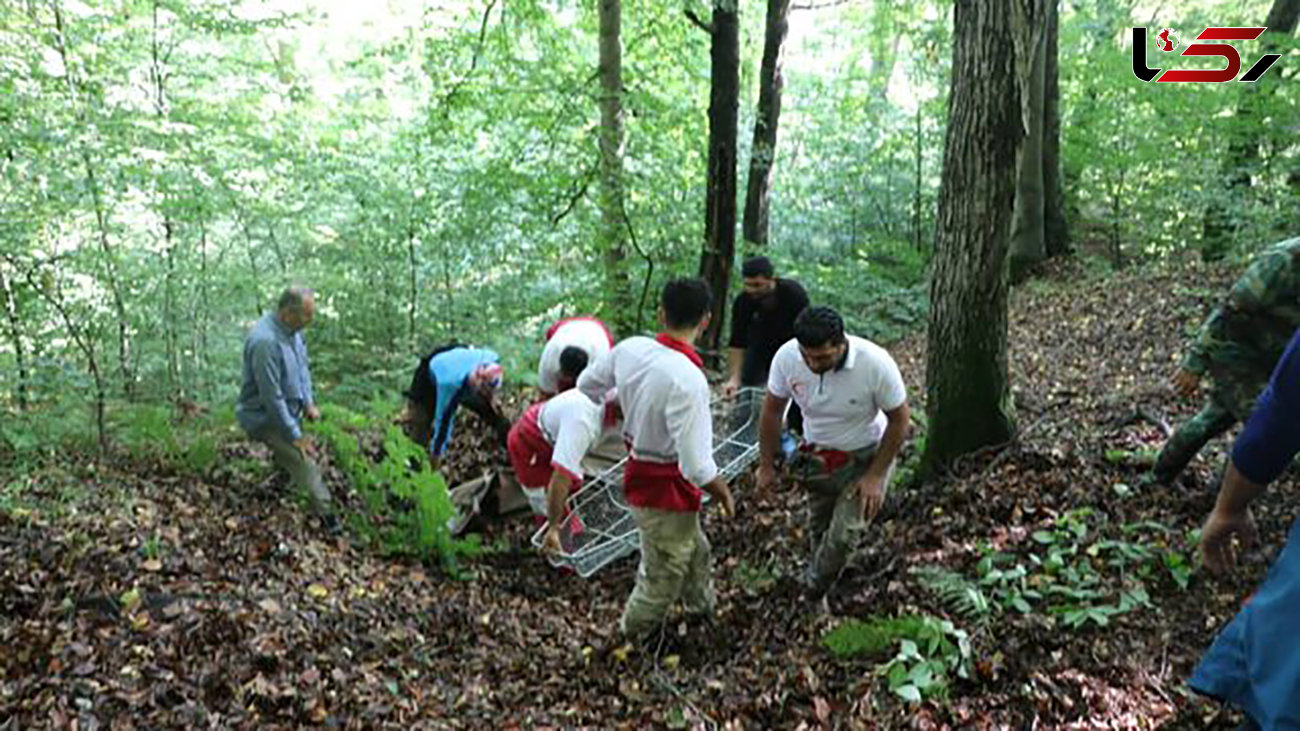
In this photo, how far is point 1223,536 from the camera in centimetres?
252

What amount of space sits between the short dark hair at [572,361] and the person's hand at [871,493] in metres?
2.68

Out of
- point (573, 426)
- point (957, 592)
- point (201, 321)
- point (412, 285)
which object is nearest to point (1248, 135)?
point (957, 592)

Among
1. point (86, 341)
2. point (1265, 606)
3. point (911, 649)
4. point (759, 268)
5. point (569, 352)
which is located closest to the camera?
point (1265, 606)

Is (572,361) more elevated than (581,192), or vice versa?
(581,192)

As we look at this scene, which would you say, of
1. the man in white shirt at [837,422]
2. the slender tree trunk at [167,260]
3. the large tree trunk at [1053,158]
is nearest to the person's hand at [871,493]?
the man in white shirt at [837,422]

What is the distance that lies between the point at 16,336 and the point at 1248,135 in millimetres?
15604

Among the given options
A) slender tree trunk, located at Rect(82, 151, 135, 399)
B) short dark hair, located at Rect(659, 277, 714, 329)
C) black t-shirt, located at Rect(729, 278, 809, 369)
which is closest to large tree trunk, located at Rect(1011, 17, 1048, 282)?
black t-shirt, located at Rect(729, 278, 809, 369)

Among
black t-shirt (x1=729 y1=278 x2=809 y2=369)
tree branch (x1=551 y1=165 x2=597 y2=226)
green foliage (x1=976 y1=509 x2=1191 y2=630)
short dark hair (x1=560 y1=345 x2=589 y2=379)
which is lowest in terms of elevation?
green foliage (x1=976 y1=509 x2=1191 y2=630)

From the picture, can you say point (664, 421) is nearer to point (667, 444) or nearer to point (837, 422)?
point (667, 444)

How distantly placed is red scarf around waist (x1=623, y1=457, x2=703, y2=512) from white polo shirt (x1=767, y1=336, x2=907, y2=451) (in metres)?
0.89

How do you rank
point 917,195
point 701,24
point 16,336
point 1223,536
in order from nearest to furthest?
point 1223,536
point 16,336
point 701,24
point 917,195

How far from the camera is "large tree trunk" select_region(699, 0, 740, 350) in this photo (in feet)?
32.6

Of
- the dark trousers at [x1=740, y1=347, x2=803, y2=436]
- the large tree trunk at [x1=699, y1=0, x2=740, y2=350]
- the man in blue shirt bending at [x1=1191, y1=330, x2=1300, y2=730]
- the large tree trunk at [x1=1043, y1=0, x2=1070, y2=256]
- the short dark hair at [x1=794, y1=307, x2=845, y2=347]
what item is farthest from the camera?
the large tree trunk at [x1=1043, y1=0, x2=1070, y2=256]

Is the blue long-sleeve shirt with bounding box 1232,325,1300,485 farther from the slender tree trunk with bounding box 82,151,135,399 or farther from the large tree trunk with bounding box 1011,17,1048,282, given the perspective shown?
the large tree trunk with bounding box 1011,17,1048,282
